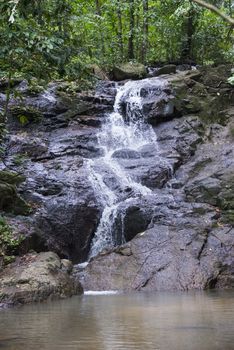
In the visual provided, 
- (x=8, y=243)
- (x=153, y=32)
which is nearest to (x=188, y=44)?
(x=153, y=32)

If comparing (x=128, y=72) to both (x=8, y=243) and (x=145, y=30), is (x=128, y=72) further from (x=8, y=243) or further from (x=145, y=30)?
(x=8, y=243)

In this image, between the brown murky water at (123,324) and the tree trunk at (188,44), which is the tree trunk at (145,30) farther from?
the brown murky water at (123,324)

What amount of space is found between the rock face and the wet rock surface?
92cm

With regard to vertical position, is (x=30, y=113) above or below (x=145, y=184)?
above

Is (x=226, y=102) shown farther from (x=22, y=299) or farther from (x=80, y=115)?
(x=22, y=299)

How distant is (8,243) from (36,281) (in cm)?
192

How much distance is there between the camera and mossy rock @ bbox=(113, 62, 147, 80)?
19.9 m

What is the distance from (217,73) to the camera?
1889cm

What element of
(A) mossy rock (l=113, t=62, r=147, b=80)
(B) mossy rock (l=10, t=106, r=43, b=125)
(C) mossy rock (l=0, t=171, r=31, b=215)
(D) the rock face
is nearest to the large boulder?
(D) the rock face

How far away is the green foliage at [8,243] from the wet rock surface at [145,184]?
0.27 m

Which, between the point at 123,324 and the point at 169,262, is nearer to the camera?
the point at 123,324

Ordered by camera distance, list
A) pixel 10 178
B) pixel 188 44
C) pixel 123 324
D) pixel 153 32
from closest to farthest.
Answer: pixel 123 324
pixel 10 178
pixel 188 44
pixel 153 32

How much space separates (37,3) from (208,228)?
275 inches

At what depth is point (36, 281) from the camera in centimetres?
855
